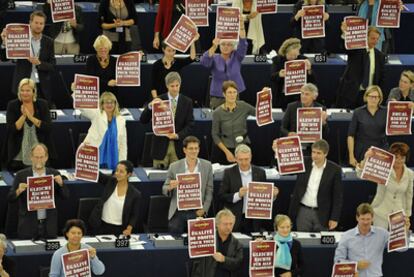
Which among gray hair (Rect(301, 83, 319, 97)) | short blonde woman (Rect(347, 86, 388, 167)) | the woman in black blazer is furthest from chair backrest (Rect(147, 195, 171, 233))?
short blonde woman (Rect(347, 86, 388, 167))

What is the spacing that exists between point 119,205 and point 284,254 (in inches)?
67.3

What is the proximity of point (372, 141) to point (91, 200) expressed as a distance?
3.14 meters

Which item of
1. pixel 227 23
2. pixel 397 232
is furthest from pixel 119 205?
pixel 397 232

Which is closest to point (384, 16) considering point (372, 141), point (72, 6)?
point (372, 141)

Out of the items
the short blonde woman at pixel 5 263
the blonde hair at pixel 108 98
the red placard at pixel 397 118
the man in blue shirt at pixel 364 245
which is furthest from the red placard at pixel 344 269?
the short blonde woman at pixel 5 263

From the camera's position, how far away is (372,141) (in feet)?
52.2

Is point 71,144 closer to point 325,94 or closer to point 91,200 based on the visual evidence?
point 91,200

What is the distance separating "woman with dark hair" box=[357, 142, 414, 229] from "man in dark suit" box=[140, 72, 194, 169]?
1.95 meters

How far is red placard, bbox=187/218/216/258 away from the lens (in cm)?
1393

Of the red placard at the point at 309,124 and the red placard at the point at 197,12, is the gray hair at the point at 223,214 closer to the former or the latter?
the red placard at the point at 309,124

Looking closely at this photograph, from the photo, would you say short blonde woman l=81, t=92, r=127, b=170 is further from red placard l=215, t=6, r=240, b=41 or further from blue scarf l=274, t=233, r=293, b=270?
blue scarf l=274, t=233, r=293, b=270

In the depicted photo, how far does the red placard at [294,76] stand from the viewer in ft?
52.6

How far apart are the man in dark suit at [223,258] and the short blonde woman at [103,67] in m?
2.62

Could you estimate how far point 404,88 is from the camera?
16203mm
